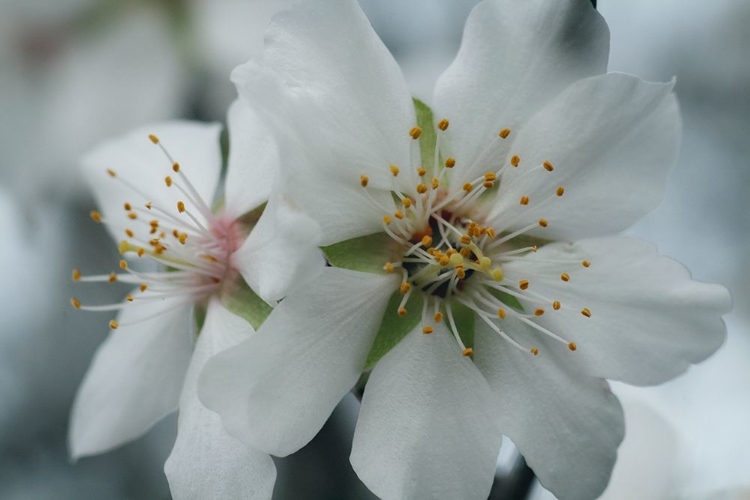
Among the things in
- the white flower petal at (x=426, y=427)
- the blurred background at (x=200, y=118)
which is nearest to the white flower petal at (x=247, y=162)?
the white flower petal at (x=426, y=427)

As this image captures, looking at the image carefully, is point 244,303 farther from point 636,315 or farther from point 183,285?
point 636,315

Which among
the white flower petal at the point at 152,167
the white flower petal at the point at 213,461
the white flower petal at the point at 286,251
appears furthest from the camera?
the white flower petal at the point at 152,167

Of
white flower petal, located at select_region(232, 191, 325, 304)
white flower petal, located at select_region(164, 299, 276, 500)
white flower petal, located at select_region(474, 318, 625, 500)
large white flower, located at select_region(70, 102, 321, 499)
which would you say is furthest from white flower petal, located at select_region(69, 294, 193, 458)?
white flower petal, located at select_region(474, 318, 625, 500)

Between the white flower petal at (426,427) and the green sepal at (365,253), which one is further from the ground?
the green sepal at (365,253)

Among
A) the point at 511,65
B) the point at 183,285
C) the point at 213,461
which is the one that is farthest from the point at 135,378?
the point at 511,65

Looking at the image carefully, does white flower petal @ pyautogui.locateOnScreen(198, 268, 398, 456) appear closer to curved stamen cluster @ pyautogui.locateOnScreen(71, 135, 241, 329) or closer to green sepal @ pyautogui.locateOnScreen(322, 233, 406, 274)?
green sepal @ pyautogui.locateOnScreen(322, 233, 406, 274)

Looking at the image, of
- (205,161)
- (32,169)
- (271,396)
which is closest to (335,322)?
(271,396)

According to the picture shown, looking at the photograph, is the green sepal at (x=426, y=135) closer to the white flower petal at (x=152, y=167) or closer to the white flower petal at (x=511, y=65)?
the white flower petal at (x=511, y=65)
